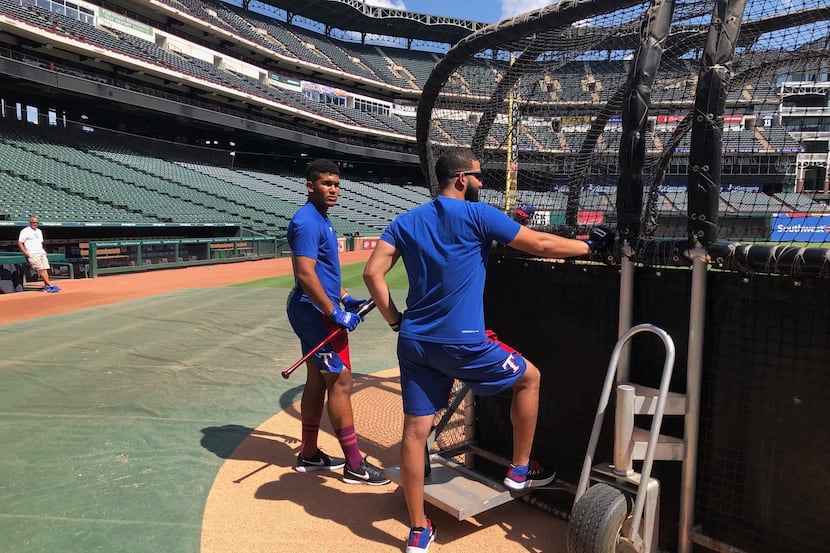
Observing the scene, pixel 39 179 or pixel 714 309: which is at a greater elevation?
pixel 39 179

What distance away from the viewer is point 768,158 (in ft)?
15.6

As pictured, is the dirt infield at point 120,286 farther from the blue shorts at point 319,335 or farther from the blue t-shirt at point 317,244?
the blue t-shirt at point 317,244

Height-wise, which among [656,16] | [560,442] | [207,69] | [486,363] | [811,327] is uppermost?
[207,69]

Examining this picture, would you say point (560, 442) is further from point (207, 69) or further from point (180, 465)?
point (207, 69)

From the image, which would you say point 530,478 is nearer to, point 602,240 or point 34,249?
point 602,240

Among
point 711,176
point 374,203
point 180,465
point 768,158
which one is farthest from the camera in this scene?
point 374,203

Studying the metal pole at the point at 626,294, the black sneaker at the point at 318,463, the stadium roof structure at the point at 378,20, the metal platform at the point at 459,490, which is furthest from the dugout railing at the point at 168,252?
the stadium roof structure at the point at 378,20

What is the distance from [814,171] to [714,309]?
10.1 feet

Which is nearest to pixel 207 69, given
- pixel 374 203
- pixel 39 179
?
pixel 374 203

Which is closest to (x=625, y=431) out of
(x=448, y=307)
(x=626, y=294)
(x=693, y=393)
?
(x=693, y=393)

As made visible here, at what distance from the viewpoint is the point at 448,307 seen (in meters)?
2.38

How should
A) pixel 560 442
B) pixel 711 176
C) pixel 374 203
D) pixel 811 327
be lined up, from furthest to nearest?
pixel 374 203 → pixel 560 442 → pixel 711 176 → pixel 811 327

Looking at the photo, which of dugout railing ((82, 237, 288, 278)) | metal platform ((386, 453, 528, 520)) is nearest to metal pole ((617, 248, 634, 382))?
metal platform ((386, 453, 528, 520))

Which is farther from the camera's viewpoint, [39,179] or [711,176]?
[39,179]
